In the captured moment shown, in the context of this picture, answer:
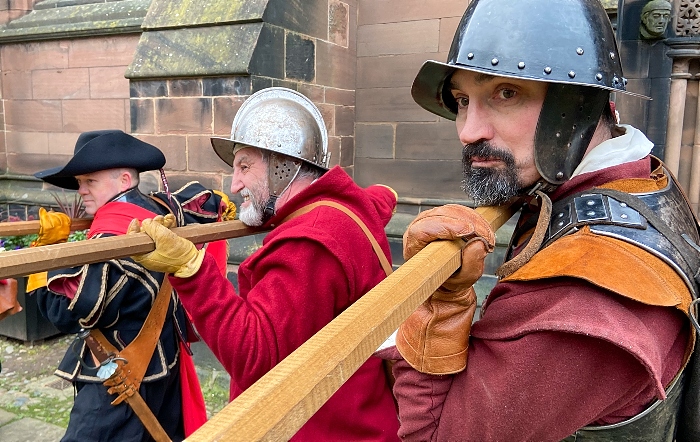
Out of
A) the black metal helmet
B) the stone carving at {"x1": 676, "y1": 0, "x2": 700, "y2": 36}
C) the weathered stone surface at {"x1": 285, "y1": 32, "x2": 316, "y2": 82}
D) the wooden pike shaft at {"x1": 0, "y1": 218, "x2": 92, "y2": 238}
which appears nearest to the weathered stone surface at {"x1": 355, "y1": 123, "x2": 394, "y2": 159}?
the weathered stone surface at {"x1": 285, "y1": 32, "x2": 316, "y2": 82}

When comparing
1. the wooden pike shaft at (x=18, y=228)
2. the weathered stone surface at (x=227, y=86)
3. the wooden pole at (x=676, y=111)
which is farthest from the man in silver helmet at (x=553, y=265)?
the wooden pole at (x=676, y=111)

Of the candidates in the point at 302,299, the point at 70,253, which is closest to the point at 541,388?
the point at 302,299

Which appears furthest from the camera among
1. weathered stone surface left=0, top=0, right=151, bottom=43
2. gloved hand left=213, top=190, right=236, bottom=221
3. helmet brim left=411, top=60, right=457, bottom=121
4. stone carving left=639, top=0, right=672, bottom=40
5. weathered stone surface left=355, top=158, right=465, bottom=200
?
weathered stone surface left=0, top=0, right=151, bottom=43

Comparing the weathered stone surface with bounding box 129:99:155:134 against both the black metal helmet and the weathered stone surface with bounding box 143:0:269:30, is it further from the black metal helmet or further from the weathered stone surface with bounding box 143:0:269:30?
the black metal helmet

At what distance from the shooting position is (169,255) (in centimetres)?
160

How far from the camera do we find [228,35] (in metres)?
3.98

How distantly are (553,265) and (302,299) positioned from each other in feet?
2.95

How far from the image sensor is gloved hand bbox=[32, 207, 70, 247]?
94.3 inches

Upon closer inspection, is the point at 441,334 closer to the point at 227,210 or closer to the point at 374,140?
the point at 227,210

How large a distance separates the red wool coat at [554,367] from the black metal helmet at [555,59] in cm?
41

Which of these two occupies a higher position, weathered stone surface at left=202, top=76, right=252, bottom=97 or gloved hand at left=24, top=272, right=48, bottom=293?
weathered stone surface at left=202, top=76, right=252, bottom=97

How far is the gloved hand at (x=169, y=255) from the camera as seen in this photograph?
1.60 meters

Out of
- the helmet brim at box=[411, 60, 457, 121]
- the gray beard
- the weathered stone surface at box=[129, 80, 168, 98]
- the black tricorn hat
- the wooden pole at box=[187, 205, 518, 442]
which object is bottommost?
the gray beard

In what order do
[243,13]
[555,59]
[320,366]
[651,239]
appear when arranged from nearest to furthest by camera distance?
[320,366], [651,239], [555,59], [243,13]
